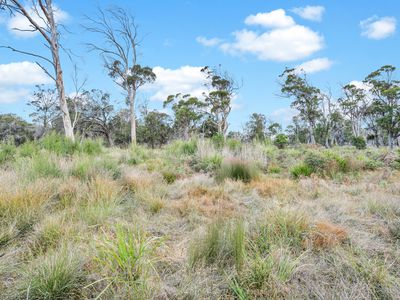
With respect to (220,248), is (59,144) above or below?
above

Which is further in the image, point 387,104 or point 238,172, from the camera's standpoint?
point 387,104

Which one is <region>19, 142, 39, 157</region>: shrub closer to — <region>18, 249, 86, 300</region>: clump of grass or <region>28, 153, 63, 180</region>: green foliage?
<region>28, 153, 63, 180</region>: green foliage

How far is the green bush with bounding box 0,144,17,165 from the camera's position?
726 centimetres

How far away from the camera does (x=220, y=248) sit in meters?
2.18

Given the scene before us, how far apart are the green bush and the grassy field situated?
3.64m

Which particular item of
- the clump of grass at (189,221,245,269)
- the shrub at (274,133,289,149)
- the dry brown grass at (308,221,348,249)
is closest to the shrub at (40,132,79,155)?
the clump of grass at (189,221,245,269)

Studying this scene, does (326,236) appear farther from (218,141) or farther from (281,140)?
(281,140)

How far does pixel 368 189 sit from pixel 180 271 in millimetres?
4270

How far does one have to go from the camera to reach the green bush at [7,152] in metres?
7.26

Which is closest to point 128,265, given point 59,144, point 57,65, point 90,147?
point 59,144

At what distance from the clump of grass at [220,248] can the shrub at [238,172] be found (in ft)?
10.7

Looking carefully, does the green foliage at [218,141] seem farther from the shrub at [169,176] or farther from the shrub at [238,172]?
the shrub at [169,176]

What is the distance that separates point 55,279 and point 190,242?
1.11m

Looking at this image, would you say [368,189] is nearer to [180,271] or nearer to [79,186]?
[180,271]
